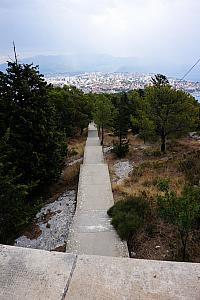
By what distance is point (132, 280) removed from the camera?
10.8 ft

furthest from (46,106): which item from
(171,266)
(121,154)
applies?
(171,266)

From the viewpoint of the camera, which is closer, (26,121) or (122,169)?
(26,121)

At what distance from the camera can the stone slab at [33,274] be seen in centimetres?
313

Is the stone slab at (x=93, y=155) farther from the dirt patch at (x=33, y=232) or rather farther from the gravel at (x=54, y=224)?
the dirt patch at (x=33, y=232)

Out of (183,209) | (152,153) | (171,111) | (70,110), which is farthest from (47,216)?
(70,110)

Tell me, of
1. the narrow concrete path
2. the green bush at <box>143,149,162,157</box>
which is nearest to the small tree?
the narrow concrete path

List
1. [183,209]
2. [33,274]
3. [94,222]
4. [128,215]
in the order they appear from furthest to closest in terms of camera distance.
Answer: [94,222]
[128,215]
[183,209]
[33,274]

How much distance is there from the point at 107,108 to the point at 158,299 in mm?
24597

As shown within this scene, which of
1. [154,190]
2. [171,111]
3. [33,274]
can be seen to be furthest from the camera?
[171,111]

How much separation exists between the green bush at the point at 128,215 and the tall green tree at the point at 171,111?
1236 centimetres

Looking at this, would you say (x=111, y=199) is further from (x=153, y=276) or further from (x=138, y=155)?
(x=138, y=155)

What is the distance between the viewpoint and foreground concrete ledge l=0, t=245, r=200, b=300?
3109 millimetres

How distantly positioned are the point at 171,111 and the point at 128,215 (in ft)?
47.0

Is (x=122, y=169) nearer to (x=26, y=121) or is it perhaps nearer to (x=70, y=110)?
(x=26, y=121)
